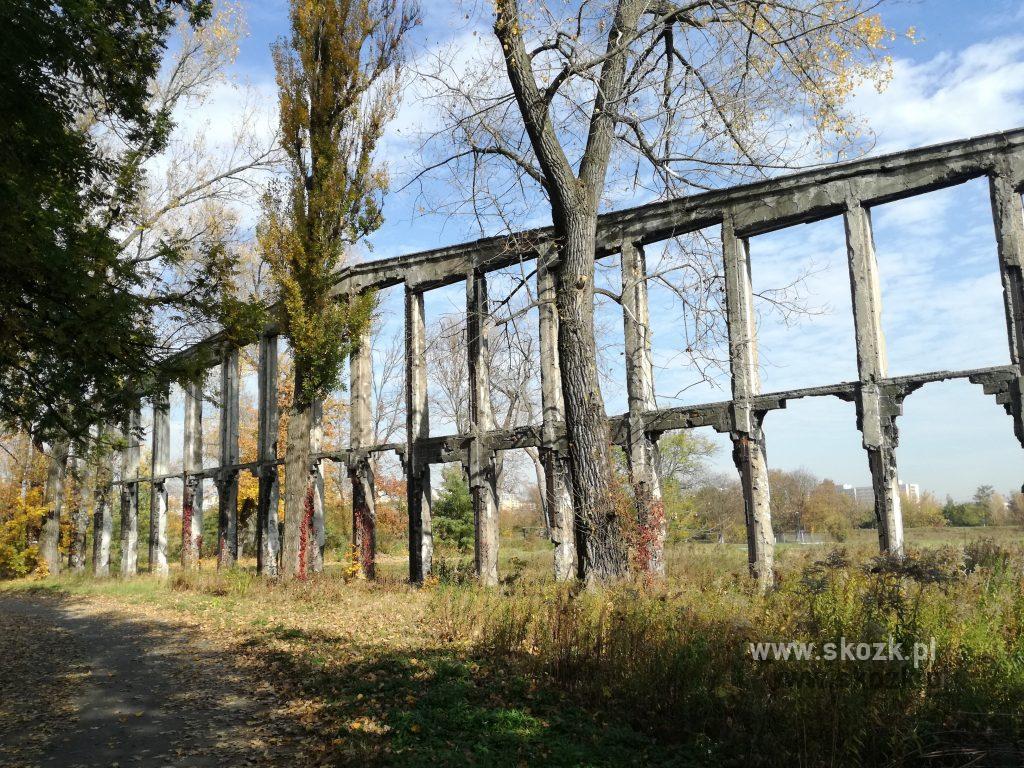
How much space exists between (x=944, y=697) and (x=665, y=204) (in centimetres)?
1094

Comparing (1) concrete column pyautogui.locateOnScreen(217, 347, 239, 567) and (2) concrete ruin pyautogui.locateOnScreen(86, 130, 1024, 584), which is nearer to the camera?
(2) concrete ruin pyautogui.locateOnScreen(86, 130, 1024, 584)

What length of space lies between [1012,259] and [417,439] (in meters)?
12.0

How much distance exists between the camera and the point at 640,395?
550 inches

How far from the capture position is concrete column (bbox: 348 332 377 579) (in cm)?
1788

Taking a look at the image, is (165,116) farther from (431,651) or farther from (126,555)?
(126,555)

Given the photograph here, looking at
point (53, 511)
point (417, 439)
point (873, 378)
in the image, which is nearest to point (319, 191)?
→ point (417, 439)

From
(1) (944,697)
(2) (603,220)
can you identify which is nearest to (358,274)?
(2) (603,220)

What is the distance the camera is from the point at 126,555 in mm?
27594

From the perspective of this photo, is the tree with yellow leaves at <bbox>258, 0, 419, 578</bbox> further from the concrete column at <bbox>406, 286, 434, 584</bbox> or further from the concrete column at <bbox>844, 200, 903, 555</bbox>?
the concrete column at <bbox>844, 200, 903, 555</bbox>

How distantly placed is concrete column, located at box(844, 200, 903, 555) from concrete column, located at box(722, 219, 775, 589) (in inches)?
66.1

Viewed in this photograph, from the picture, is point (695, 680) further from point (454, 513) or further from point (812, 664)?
point (454, 513)

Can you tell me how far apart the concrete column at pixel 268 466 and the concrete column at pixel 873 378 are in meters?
15.2

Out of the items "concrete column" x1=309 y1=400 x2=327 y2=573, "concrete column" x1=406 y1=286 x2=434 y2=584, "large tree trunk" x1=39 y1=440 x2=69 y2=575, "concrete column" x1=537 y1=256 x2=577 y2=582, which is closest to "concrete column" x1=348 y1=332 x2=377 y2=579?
"concrete column" x1=309 y1=400 x2=327 y2=573

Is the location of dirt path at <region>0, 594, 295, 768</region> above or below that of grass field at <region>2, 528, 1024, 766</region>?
below
